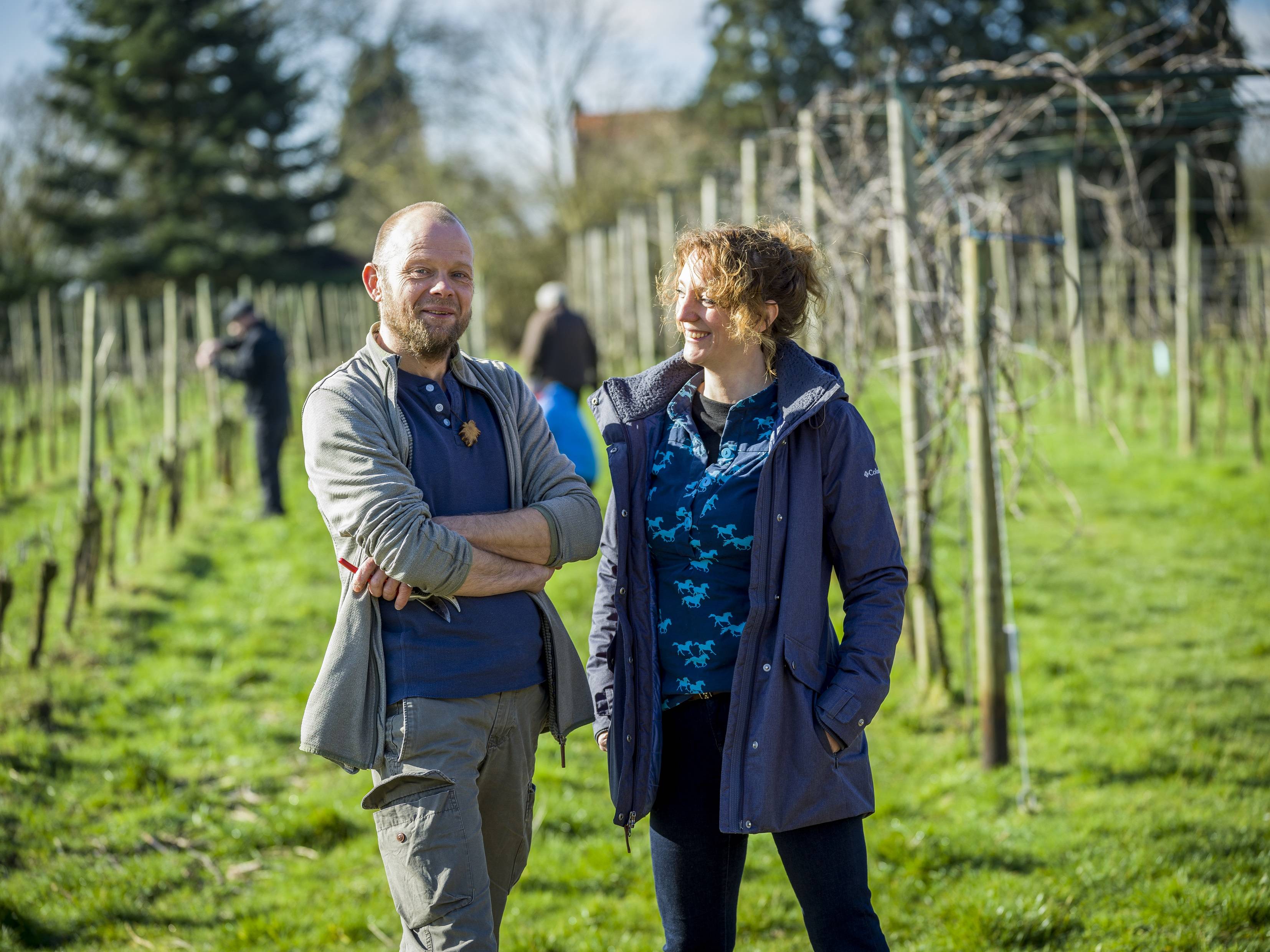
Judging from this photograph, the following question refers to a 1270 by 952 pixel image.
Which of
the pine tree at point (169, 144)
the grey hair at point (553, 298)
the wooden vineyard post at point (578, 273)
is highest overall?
the pine tree at point (169, 144)

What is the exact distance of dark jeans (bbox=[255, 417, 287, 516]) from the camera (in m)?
8.63

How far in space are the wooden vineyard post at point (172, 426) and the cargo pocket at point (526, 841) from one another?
6121 millimetres

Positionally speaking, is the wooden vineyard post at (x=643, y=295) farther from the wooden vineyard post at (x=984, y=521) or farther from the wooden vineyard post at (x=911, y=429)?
the wooden vineyard post at (x=984, y=521)

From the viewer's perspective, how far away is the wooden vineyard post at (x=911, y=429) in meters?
4.54

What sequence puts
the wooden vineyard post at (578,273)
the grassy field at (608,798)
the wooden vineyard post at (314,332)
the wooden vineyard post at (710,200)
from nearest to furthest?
1. the grassy field at (608,798)
2. the wooden vineyard post at (710,200)
3. the wooden vineyard post at (314,332)
4. the wooden vineyard post at (578,273)

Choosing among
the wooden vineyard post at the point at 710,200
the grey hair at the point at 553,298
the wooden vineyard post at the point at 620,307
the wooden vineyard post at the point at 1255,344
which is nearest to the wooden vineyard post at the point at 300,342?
the wooden vineyard post at the point at 620,307

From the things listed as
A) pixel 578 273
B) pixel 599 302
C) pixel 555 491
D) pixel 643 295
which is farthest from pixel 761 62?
pixel 555 491

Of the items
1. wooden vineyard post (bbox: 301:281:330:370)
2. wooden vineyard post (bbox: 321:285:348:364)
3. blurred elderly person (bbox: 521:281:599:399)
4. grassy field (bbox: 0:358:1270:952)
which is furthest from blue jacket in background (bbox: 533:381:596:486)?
wooden vineyard post (bbox: 321:285:348:364)

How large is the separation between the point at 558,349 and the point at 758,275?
19.5 ft

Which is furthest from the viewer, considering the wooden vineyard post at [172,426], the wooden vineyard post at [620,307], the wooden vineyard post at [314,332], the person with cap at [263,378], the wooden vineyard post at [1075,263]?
the wooden vineyard post at [314,332]

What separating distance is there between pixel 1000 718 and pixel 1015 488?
0.89 m

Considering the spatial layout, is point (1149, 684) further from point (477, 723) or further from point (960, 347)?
point (477, 723)

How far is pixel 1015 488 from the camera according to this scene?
4.16 m

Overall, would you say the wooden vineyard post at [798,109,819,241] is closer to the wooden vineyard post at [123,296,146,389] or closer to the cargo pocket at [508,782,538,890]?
the cargo pocket at [508,782,538,890]
